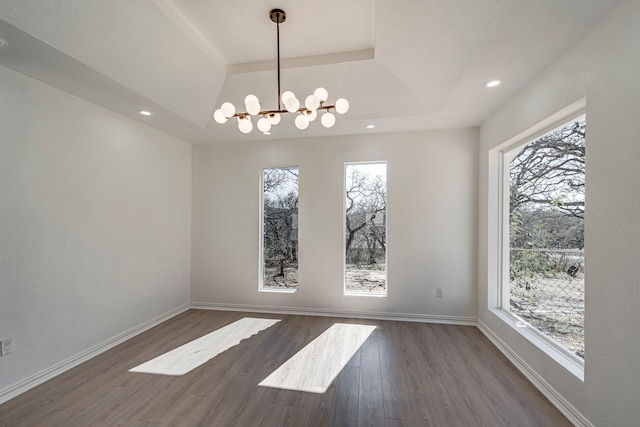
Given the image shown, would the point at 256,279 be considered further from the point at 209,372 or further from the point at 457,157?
the point at 457,157

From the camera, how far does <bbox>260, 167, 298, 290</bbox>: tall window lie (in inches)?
164

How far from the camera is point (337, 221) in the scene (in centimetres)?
397

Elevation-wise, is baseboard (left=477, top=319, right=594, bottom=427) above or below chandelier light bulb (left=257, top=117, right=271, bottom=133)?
below

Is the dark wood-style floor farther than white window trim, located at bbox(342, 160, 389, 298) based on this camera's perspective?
No

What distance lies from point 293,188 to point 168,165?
71.6 inches

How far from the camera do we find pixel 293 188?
13.7 feet

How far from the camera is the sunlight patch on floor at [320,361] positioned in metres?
2.30

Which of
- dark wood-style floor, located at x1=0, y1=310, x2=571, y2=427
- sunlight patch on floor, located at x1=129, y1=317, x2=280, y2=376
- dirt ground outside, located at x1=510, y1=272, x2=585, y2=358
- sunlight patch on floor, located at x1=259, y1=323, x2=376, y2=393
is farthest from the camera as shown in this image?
sunlight patch on floor, located at x1=129, y1=317, x2=280, y2=376

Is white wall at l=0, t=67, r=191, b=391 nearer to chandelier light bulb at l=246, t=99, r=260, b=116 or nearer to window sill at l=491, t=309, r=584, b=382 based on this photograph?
chandelier light bulb at l=246, t=99, r=260, b=116

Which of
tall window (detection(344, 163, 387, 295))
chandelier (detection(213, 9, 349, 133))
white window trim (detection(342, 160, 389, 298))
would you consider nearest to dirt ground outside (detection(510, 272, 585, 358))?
white window trim (detection(342, 160, 389, 298))

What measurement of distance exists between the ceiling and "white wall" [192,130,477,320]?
1.86 feet

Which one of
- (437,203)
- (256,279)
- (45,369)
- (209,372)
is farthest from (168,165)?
(437,203)

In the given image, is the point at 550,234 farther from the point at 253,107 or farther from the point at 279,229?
the point at 279,229

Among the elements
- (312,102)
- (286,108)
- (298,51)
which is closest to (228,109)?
(286,108)
